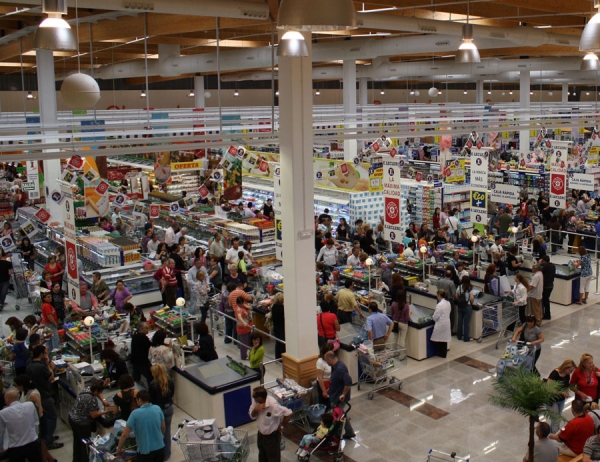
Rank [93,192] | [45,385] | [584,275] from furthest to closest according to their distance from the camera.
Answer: [93,192], [584,275], [45,385]

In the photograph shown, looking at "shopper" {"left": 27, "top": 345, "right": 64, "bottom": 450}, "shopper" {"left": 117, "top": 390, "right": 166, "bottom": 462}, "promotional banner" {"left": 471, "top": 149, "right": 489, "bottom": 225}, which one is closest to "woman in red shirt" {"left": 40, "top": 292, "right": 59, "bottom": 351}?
"shopper" {"left": 27, "top": 345, "right": 64, "bottom": 450}

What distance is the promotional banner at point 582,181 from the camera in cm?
1854

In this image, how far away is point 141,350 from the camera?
8.99 metres

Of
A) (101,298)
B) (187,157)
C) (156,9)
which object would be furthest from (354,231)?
(187,157)

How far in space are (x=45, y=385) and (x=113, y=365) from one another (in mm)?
958

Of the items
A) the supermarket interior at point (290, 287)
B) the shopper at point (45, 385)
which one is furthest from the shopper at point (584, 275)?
the shopper at point (45, 385)

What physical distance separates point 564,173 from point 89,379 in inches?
533

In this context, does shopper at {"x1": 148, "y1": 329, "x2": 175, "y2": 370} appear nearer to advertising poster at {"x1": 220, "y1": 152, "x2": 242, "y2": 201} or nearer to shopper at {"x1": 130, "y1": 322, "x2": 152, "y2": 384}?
shopper at {"x1": 130, "y1": 322, "x2": 152, "y2": 384}

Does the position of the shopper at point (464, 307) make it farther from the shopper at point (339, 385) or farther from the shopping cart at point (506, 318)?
the shopper at point (339, 385)

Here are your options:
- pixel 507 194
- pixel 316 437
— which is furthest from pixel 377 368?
pixel 507 194

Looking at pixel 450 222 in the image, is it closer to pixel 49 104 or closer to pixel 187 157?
pixel 49 104

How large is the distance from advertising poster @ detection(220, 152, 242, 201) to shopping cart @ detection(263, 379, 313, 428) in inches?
343

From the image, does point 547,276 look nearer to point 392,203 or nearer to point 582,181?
point 392,203

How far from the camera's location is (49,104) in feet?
46.1
